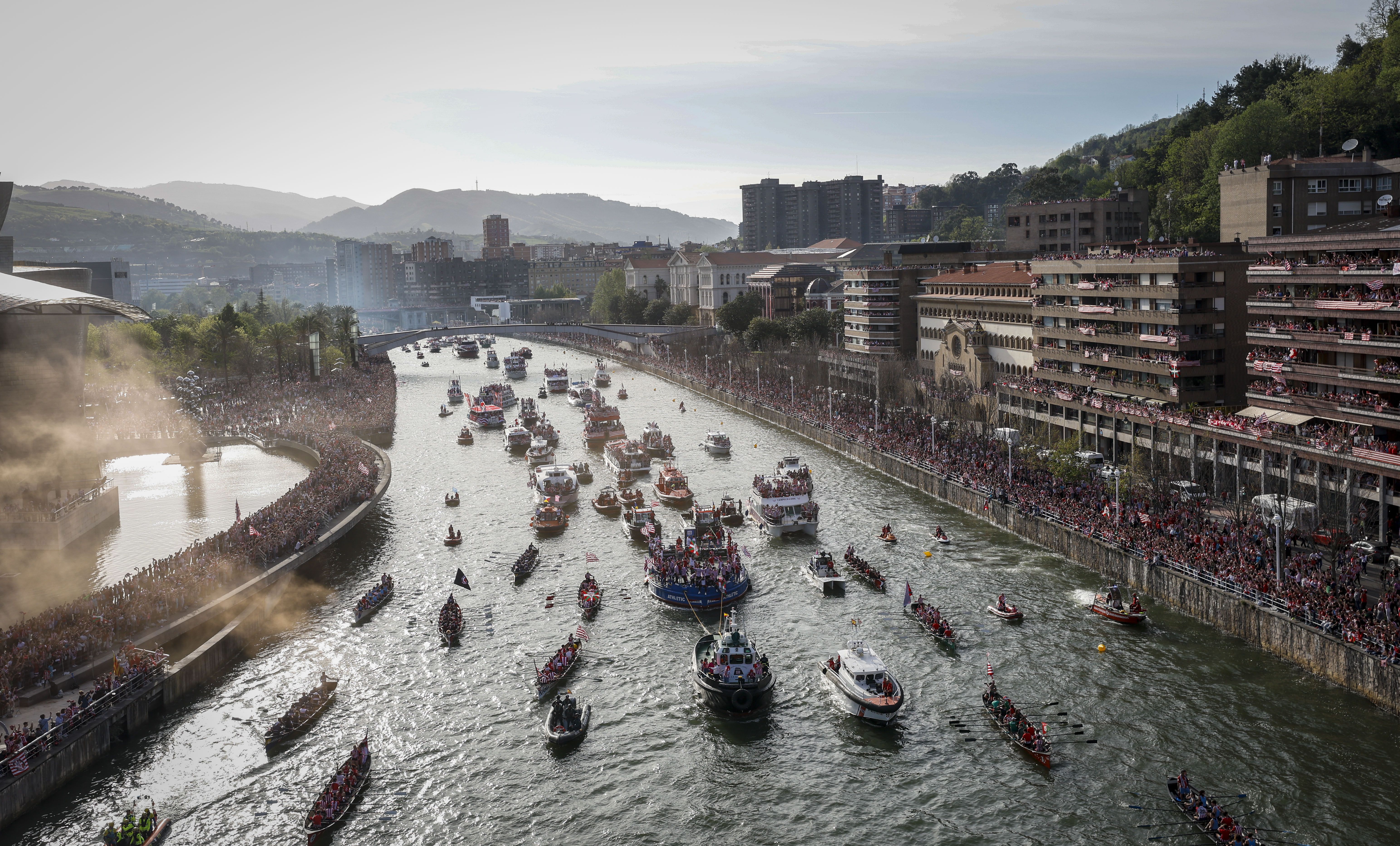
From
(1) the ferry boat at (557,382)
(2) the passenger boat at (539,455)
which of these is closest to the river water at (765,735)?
(2) the passenger boat at (539,455)

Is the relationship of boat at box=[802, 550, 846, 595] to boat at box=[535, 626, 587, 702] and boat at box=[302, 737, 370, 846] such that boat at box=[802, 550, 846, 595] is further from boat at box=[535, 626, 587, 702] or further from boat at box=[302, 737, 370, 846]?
boat at box=[302, 737, 370, 846]

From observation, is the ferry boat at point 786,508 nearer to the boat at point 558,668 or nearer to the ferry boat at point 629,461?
the ferry boat at point 629,461

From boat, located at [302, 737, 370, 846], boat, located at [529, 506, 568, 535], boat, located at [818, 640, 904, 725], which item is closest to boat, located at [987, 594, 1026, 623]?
boat, located at [818, 640, 904, 725]

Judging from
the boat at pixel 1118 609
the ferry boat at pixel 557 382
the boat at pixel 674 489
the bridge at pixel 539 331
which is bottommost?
the boat at pixel 1118 609

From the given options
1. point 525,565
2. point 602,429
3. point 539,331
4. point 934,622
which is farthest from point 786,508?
point 539,331

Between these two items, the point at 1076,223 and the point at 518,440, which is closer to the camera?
the point at 518,440

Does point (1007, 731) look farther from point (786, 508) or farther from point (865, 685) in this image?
point (786, 508)
